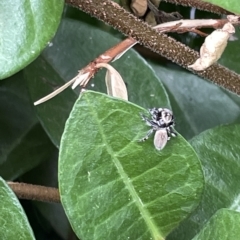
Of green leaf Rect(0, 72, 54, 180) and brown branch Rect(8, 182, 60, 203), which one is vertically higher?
brown branch Rect(8, 182, 60, 203)

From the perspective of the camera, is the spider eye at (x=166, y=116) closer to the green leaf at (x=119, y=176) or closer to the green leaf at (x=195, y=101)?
the green leaf at (x=119, y=176)

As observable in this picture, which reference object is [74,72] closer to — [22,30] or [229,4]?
[22,30]

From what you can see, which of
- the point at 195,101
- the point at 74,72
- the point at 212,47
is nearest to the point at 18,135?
the point at 74,72

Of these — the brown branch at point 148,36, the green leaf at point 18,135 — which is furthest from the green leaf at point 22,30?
the green leaf at point 18,135

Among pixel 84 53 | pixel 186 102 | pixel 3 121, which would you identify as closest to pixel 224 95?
pixel 186 102

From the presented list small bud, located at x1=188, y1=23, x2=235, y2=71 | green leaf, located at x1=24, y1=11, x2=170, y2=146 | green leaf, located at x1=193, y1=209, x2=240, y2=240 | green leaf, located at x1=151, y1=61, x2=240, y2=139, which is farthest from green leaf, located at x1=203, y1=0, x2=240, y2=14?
green leaf, located at x1=151, y1=61, x2=240, y2=139

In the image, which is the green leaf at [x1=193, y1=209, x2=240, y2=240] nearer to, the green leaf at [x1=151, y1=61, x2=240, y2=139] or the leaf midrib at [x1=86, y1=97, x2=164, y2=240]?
the leaf midrib at [x1=86, y1=97, x2=164, y2=240]
